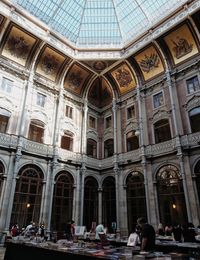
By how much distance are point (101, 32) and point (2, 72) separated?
32.6 ft

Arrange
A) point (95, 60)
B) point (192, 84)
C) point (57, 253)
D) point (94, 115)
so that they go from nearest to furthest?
point (57, 253) → point (192, 84) → point (95, 60) → point (94, 115)

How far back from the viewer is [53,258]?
573cm

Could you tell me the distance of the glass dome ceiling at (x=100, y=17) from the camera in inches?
691

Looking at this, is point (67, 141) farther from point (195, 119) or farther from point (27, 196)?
point (195, 119)

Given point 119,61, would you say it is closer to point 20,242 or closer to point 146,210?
point 146,210

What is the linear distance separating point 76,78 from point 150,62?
7.42 meters

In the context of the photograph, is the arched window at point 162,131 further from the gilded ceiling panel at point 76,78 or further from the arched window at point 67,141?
the gilded ceiling panel at point 76,78

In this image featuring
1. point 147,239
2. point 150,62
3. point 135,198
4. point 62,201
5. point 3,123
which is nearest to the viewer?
point 147,239

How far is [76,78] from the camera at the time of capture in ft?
70.0

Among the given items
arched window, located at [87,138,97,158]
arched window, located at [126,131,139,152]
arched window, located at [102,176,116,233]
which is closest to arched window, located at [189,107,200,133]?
arched window, located at [126,131,139,152]

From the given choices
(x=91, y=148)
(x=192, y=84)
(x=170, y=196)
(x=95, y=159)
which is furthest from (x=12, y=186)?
(x=192, y=84)

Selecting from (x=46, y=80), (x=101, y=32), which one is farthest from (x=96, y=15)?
(x=46, y=80)

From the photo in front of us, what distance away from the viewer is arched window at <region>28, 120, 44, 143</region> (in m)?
16.9

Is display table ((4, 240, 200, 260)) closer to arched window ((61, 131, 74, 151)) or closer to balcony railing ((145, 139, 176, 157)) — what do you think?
balcony railing ((145, 139, 176, 157))
